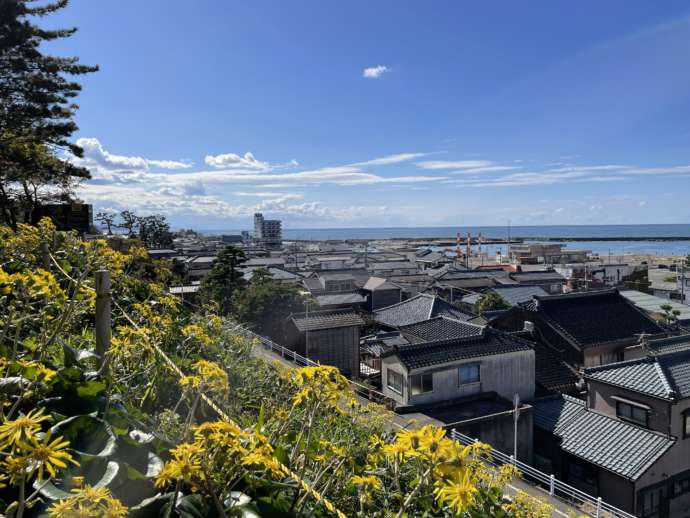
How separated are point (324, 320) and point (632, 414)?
443 inches

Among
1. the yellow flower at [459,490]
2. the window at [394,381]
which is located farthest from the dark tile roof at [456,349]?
the yellow flower at [459,490]

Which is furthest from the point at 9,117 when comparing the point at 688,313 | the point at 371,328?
the point at 688,313

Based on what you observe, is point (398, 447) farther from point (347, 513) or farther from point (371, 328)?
point (371, 328)

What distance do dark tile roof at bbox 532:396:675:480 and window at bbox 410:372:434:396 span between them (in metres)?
3.36

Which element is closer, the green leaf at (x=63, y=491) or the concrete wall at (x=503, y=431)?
the green leaf at (x=63, y=491)

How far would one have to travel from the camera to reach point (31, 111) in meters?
11.5

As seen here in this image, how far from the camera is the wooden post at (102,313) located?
2.64 m

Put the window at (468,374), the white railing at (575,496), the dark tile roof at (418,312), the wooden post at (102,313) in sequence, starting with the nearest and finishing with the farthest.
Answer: the wooden post at (102,313)
the white railing at (575,496)
the window at (468,374)
the dark tile roof at (418,312)

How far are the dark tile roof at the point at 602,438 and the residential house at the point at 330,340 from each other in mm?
7368

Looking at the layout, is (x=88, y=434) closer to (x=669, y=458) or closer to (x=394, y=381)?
(x=394, y=381)

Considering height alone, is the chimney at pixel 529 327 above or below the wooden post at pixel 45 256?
below

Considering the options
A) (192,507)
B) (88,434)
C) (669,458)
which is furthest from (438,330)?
(192,507)

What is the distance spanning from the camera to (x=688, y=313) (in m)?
29.0

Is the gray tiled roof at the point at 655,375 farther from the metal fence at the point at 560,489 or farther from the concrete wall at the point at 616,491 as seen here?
the metal fence at the point at 560,489
